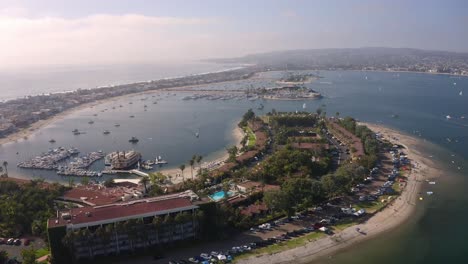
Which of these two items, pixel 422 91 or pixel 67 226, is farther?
pixel 422 91

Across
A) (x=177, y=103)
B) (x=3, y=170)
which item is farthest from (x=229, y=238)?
(x=177, y=103)

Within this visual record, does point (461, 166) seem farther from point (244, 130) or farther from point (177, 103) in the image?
point (177, 103)

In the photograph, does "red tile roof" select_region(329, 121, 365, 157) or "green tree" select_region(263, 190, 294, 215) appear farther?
"red tile roof" select_region(329, 121, 365, 157)

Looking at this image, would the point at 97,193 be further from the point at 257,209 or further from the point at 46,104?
the point at 46,104

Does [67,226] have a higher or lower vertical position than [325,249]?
higher

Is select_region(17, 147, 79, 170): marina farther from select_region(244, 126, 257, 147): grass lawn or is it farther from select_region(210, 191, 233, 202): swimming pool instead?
select_region(244, 126, 257, 147): grass lawn

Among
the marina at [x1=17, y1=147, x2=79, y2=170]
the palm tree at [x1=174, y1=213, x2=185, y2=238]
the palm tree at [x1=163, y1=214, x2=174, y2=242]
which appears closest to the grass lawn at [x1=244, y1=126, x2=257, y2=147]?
the marina at [x1=17, y1=147, x2=79, y2=170]
